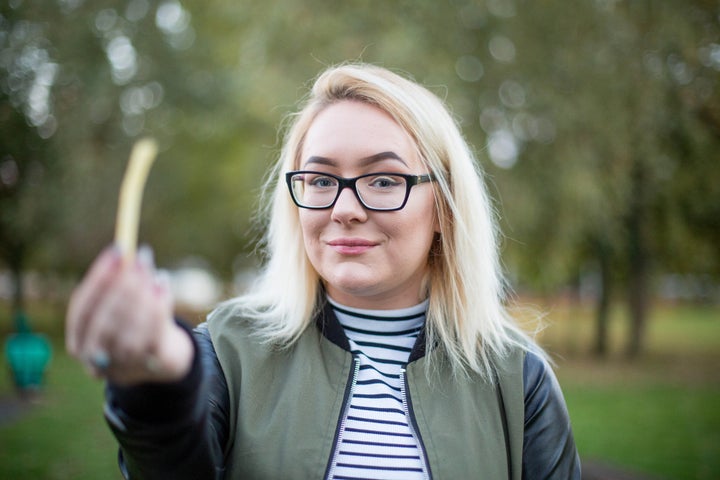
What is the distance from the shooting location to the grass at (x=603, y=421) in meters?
6.42

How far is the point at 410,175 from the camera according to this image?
1.74 meters

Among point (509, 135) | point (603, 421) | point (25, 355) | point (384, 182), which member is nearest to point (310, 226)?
point (384, 182)

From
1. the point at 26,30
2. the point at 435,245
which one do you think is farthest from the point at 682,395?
the point at 26,30

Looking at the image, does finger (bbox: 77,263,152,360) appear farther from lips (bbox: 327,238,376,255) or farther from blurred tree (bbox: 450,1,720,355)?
blurred tree (bbox: 450,1,720,355)

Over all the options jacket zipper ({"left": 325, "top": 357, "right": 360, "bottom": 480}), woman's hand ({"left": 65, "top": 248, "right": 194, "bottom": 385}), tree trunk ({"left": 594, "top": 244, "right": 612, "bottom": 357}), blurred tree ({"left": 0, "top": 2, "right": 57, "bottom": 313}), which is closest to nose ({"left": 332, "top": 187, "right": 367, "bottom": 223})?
jacket zipper ({"left": 325, "top": 357, "right": 360, "bottom": 480})

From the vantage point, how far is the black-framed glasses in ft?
5.59

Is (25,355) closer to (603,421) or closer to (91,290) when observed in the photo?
(603,421)

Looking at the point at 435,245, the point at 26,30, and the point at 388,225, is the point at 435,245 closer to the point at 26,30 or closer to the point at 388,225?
the point at 388,225

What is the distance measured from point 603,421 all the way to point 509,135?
4.54m

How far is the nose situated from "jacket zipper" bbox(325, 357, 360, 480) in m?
0.39

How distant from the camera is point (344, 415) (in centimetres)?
165

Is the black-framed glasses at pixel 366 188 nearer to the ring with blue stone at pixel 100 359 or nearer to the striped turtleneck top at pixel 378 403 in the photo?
the striped turtleneck top at pixel 378 403

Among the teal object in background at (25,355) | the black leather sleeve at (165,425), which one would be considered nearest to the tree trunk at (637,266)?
the teal object in background at (25,355)

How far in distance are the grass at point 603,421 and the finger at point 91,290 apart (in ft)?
8.15
